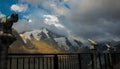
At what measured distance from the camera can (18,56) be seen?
11812mm

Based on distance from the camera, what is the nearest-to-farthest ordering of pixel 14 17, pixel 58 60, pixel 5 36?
pixel 5 36 < pixel 14 17 < pixel 58 60

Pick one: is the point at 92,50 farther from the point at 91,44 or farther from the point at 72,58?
Result: the point at 72,58

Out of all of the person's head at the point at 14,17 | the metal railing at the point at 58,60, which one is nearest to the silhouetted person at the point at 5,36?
the person's head at the point at 14,17

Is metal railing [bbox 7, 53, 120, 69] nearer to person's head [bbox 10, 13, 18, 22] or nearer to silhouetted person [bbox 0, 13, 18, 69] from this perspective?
silhouetted person [bbox 0, 13, 18, 69]

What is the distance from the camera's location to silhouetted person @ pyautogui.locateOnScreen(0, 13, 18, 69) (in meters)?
9.53

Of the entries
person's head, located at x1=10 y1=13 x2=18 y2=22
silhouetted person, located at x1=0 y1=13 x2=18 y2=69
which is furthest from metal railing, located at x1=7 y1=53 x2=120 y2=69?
person's head, located at x1=10 y1=13 x2=18 y2=22

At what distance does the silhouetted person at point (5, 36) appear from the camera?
9531 millimetres

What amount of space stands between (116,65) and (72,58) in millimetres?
6708

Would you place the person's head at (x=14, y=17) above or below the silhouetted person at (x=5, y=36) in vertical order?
above

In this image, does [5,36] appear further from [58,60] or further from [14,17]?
[58,60]

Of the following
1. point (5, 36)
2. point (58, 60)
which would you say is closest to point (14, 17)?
point (5, 36)

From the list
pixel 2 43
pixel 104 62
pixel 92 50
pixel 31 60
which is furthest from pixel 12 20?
pixel 104 62

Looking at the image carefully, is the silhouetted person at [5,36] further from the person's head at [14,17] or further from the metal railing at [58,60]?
the metal railing at [58,60]

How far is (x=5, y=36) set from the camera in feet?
31.4
